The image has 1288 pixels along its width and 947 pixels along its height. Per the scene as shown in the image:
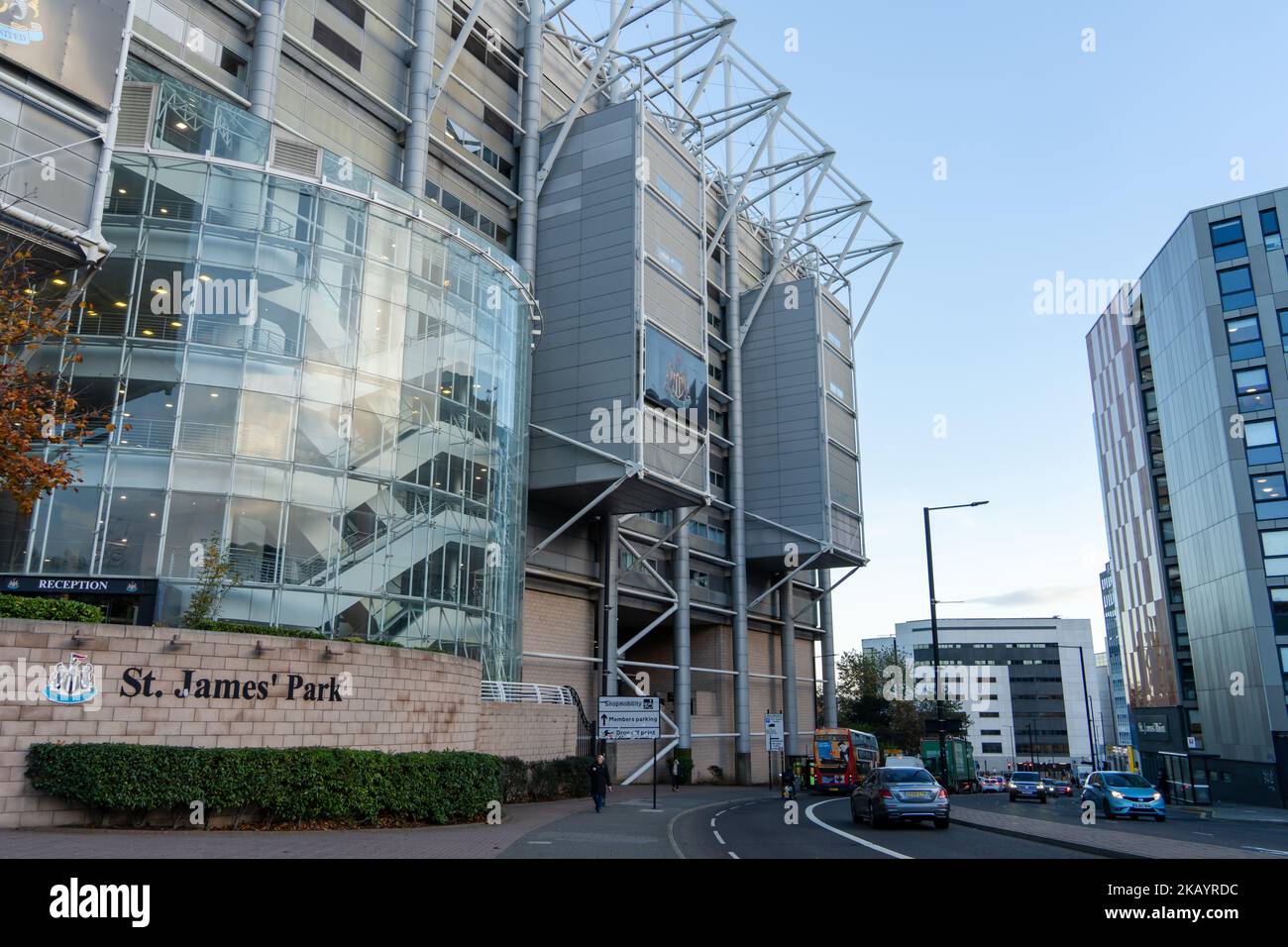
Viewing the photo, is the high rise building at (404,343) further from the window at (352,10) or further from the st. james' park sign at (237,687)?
the st. james' park sign at (237,687)

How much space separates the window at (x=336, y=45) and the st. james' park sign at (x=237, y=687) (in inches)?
971

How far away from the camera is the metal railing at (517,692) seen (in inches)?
1100

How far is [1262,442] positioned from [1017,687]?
112301 mm

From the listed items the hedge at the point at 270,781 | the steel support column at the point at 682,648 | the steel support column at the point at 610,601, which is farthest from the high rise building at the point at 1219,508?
the hedge at the point at 270,781

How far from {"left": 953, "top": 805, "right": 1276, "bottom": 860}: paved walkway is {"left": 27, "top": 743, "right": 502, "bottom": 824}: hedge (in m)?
11.3

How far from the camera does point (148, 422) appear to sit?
2188 centimetres

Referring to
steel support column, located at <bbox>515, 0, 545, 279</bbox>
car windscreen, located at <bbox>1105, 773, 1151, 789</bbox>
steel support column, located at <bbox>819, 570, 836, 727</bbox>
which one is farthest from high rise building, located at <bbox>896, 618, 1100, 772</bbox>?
steel support column, located at <bbox>515, 0, 545, 279</bbox>

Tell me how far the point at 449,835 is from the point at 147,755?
5241 mm

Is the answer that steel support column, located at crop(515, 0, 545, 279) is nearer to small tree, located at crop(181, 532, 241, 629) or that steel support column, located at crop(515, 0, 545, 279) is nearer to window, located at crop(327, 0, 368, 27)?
window, located at crop(327, 0, 368, 27)

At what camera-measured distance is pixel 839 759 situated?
46.8 m

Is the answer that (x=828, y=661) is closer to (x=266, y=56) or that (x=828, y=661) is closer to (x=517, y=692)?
(x=517, y=692)

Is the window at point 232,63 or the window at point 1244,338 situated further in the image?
the window at point 1244,338

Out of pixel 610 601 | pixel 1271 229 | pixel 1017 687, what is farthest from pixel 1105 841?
→ pixel 1017 687
